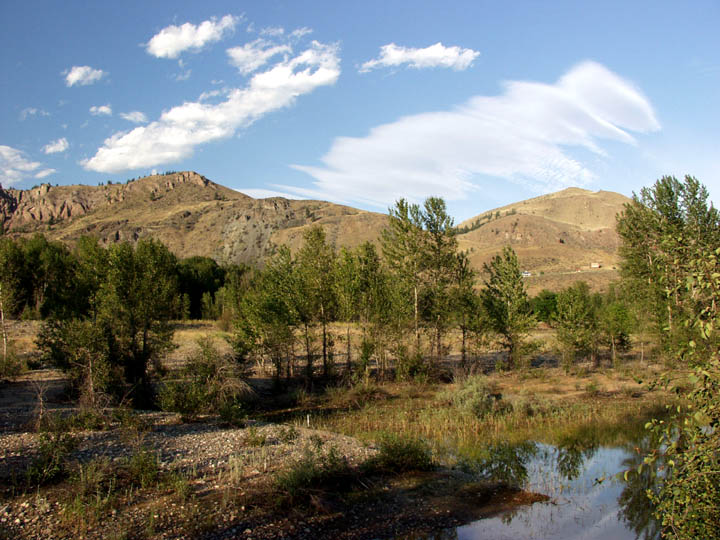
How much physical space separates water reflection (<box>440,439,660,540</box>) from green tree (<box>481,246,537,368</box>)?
13936mm

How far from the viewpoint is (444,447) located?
15734 mm

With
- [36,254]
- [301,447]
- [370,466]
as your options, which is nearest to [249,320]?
[301,447]

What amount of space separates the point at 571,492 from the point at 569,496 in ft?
0.90

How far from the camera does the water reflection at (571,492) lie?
10203 millimetres

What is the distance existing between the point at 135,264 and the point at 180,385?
726 cm

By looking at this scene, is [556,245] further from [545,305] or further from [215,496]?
[215,496]

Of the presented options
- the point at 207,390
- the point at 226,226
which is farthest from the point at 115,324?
the point at 226,226

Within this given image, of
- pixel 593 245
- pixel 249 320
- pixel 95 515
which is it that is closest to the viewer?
pixel 95 515

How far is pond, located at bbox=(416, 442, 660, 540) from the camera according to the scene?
10.1m

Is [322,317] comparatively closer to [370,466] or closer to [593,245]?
[370,466]

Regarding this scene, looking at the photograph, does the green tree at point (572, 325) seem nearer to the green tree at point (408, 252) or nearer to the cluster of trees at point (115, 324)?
the green tree at point (408, 252)

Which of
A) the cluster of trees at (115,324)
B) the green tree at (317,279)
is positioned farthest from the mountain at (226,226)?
the cluster of trees at (115,324)

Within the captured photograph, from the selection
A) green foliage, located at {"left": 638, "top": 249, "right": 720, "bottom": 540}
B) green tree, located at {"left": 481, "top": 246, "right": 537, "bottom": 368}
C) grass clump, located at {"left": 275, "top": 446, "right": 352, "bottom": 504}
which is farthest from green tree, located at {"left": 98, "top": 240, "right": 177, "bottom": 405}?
green foliage, located at {"left": 638, "top": 249, "right": 720, "bottom": 540}

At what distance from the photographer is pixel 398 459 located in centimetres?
1308
